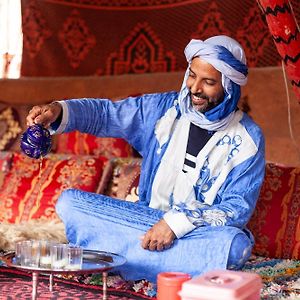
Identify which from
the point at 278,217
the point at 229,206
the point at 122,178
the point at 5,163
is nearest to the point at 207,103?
the point at 229,206

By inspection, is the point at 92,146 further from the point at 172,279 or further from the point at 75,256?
the point at 172,279

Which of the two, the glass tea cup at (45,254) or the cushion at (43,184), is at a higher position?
the cushion at (43,184)

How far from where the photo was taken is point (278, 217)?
3.95 metres

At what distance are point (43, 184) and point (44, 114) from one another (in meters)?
1.34

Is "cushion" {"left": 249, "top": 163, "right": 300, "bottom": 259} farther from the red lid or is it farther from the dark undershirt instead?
the red lid

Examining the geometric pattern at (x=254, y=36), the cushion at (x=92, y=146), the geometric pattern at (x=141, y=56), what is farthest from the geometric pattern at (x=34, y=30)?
the geometric pattern at (x=254, y=36)

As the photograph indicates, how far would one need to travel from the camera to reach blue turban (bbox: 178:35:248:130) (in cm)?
332

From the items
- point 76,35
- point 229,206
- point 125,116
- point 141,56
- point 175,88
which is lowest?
point 229,206

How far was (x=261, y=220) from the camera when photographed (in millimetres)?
3971

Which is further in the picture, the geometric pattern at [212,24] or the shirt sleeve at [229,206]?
the geometric pattern at [212,24]

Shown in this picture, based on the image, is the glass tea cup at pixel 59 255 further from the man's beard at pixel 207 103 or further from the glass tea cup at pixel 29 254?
the man's beard at pixel 207 103

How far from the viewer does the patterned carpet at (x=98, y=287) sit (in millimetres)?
2939

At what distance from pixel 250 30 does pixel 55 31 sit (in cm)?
140

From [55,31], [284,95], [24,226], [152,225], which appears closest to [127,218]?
[152,225]
